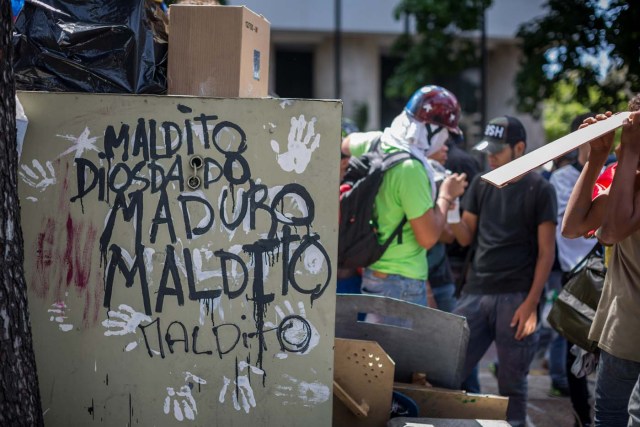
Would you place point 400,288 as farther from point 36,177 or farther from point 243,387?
point 36,177

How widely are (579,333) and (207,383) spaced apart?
1.94 metres

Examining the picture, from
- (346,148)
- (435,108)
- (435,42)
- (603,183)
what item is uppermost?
(435,42)

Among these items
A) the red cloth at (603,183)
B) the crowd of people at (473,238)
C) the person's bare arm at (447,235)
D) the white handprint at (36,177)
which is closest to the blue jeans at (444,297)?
the crowd of people at (473,238)

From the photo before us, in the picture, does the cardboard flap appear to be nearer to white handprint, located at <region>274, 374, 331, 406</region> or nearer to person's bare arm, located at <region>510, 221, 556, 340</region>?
white handprint, located at <region>274, 374, 331, 406</region>

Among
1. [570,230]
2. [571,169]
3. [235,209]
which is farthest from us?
[571,169]

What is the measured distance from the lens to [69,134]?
3.48 meters

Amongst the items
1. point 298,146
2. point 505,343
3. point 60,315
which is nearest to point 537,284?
point 505,343

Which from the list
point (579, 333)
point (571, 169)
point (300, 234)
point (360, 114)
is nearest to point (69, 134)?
point (300, 234)

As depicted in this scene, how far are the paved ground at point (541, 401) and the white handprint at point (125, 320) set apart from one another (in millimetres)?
3149

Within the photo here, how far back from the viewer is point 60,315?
3.49 metres

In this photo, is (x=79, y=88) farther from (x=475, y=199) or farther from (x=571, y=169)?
(x=571, y=169)

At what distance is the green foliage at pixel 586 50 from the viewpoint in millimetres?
8117

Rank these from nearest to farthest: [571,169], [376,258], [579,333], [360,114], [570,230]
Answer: [570,230]
[579,333]
[376,258]
[571,169]
[360,114]

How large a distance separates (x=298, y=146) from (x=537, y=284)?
222 cm
